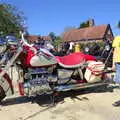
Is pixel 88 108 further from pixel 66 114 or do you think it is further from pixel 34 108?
pixel 34 108

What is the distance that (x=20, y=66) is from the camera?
6.91 meters

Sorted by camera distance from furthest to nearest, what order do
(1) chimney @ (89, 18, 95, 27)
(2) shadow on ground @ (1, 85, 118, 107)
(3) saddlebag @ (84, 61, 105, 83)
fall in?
1. (1) chimney @ (89, 18, 95, 27)
2. (3) saddlebag @ (84, 61, 105, 83)
3. (2) shadow on ground @ (1, 85, 118, 107)

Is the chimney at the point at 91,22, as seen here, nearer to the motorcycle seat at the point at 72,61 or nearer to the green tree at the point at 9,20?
the green tree at the point at 9,20

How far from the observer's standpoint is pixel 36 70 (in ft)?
22.5

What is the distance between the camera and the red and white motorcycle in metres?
6.66

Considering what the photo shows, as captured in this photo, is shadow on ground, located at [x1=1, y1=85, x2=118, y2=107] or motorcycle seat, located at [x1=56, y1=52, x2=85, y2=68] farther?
motorcycle seat, located at [x1=56, y1=52, x2=85, y2=68]

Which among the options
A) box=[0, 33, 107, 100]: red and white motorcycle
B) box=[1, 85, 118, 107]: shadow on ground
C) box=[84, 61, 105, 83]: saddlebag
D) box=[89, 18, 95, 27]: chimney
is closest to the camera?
box=[0, 33, 107, 100]: red and white motorcycle

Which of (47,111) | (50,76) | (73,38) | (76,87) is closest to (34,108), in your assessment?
(47,111)

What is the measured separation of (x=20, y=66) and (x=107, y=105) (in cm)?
222

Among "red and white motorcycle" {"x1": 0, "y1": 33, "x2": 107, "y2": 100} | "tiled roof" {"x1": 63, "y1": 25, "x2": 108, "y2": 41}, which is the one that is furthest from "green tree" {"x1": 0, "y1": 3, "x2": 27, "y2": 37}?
"red and white motorcycle" {"x1": 0, "y1": 33, "x2": 107, "y2": 100}

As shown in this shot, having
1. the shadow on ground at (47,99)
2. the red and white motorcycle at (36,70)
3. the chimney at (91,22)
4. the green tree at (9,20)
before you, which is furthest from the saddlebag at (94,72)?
the chimney at (91,22)

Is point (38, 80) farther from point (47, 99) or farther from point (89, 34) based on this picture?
point (89, 34)

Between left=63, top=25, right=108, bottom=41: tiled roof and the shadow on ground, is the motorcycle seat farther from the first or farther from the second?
left=63, top=25, right=108, bottom=41: tiled roof

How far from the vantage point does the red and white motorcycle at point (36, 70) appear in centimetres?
666
